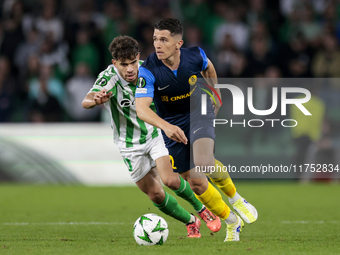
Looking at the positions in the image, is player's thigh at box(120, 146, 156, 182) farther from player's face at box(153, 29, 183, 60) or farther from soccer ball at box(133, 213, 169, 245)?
player's face at box(153, 29, 183, 60)

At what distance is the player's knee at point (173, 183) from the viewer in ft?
18.2

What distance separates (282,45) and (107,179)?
5107mm

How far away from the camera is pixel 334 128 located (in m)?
11.7

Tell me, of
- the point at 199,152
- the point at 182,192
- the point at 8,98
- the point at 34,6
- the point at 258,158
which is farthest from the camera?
the point at 34,6

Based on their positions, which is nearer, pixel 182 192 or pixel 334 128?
pixel 182 192

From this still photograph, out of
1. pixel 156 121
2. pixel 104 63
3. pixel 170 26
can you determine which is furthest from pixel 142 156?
pixel 104 63

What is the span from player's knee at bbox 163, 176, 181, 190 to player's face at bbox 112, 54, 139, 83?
1183 mm

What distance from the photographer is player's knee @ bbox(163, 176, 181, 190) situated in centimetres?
554

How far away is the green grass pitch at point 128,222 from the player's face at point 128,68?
1736 mm

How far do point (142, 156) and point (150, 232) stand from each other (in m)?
1.06

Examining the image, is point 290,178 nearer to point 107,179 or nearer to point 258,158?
point 258,158

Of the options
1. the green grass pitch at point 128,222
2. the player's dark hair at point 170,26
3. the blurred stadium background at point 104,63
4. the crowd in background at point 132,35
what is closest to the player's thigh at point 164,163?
the green grass pitch at point 128,222

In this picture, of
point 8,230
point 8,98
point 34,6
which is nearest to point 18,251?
point 8,230

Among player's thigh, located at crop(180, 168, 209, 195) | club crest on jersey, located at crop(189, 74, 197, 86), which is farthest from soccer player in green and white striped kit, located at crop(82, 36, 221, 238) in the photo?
club crest on jersey, located at crop(189, 74, 197, 86)
